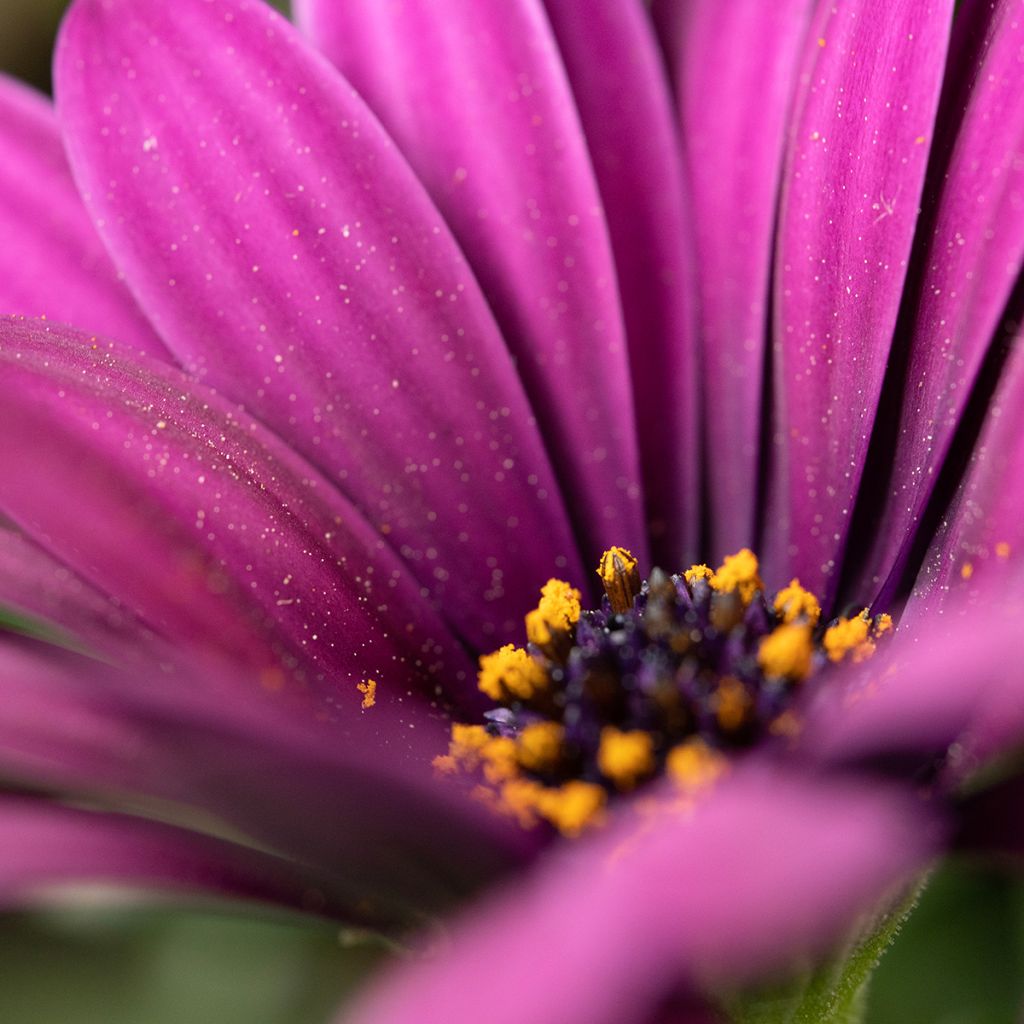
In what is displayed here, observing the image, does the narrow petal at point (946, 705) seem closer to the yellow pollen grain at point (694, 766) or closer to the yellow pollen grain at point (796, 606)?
the yellow pollen grain at point (694, 766)

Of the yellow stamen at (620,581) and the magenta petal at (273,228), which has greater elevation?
the magenta petal at (273,228)

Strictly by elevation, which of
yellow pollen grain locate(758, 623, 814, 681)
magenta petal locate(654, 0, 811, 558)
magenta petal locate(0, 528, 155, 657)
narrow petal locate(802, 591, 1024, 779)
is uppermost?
magenta petal locate(654, 0, 811, 558)

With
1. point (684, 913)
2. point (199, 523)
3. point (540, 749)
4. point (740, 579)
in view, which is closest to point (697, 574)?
point (740, 579)

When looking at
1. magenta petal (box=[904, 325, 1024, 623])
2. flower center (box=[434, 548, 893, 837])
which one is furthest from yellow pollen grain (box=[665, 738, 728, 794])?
magenta petal (box=[904, 325, 1024, 623])

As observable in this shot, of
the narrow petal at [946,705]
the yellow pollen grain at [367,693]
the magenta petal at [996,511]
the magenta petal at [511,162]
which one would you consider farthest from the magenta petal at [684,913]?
the magenta petal at [511,162]

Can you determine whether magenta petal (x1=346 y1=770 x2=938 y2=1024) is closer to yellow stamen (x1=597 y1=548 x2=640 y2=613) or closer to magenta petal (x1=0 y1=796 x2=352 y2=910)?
magenta petal (x1=0 y1=796 x2=352 y2=910)

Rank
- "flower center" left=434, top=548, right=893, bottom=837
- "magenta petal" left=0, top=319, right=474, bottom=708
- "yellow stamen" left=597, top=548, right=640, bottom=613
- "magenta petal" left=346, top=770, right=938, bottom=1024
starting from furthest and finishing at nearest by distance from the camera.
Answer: "yellow stamen" left=597, top=548, right=640, bottom=613, "flower center" left=434, top=548, right=893, bottom=837, "magenta petal" left=0, top=319, right=474, bottom=708, "magenta petal" left=346, top=770, right=938, bottom=1024

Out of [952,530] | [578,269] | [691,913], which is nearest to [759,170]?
[578,269]
